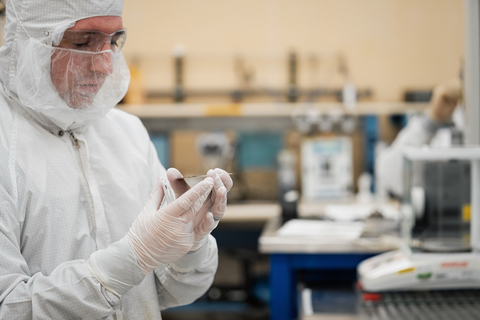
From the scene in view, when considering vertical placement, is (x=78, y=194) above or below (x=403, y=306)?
above

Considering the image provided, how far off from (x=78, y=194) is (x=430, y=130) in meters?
2.13

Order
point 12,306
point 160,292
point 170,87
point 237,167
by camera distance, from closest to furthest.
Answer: point 12,306 → point 160,292 → point 237,167 → point 170,87

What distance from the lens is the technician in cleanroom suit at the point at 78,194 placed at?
2.76 ft

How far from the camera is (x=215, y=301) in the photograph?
10.6 ft

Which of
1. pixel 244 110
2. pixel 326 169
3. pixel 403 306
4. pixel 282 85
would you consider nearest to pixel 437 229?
pixel 403 306

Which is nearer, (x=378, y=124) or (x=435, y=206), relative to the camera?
(x=435, y=206)

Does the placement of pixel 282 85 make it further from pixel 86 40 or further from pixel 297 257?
pixel 86 40

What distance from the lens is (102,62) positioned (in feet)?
3.21

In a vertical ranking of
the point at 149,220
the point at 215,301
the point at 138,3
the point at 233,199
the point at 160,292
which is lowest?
the point at 215,301

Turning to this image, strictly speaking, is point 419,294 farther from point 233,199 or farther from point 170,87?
point 170,87

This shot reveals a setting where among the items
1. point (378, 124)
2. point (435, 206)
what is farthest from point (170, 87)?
point (435, 206)

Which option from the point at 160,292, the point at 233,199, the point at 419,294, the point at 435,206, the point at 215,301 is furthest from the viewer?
the point at 233,199

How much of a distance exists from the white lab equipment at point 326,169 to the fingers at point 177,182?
272 centimetres

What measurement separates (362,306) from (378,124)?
251 cm
